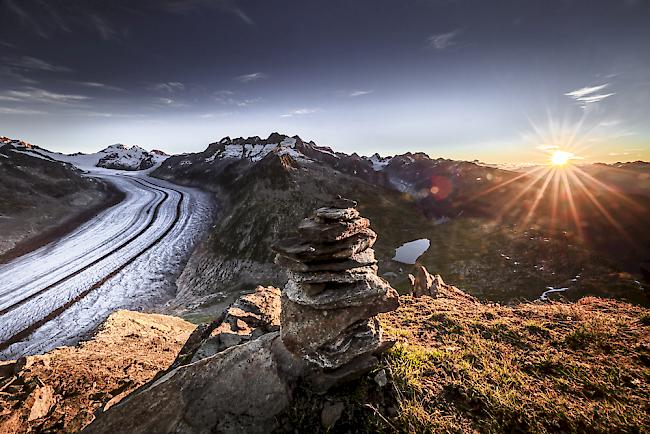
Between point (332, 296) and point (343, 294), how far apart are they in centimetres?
34

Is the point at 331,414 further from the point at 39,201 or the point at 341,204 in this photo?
→ the point at 39,201

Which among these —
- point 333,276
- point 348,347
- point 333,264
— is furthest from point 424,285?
point 333,276

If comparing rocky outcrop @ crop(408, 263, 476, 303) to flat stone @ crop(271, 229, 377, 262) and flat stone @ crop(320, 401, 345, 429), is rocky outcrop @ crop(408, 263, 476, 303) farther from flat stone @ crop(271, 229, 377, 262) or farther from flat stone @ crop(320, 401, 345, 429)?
flat stone @ crop(320, 401, 345, 429)

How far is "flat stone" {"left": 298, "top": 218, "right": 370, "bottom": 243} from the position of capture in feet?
28.8

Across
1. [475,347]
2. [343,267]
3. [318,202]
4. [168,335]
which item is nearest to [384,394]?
[343,267]

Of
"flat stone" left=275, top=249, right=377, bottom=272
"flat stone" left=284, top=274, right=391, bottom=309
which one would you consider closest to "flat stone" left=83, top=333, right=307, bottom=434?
"flat stone" left=284, top=274, right=391, bottom=309

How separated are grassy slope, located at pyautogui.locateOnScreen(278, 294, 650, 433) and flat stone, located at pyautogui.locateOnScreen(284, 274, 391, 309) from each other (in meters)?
1.89

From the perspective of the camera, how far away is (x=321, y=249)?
28.9 feet

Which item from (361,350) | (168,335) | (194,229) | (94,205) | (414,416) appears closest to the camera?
(414,416)

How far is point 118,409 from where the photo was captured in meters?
8.41

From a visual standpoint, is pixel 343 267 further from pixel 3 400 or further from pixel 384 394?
pixel 3 400

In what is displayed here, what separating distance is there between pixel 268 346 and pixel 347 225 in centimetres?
470

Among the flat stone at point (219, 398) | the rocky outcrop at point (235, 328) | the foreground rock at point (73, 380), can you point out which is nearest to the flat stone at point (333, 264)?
the flat stone at point (219, 398)

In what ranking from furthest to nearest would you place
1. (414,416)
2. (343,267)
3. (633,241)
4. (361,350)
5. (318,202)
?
(318,202)
(633,241)
(343,267)
(361,350)
(414,416)
